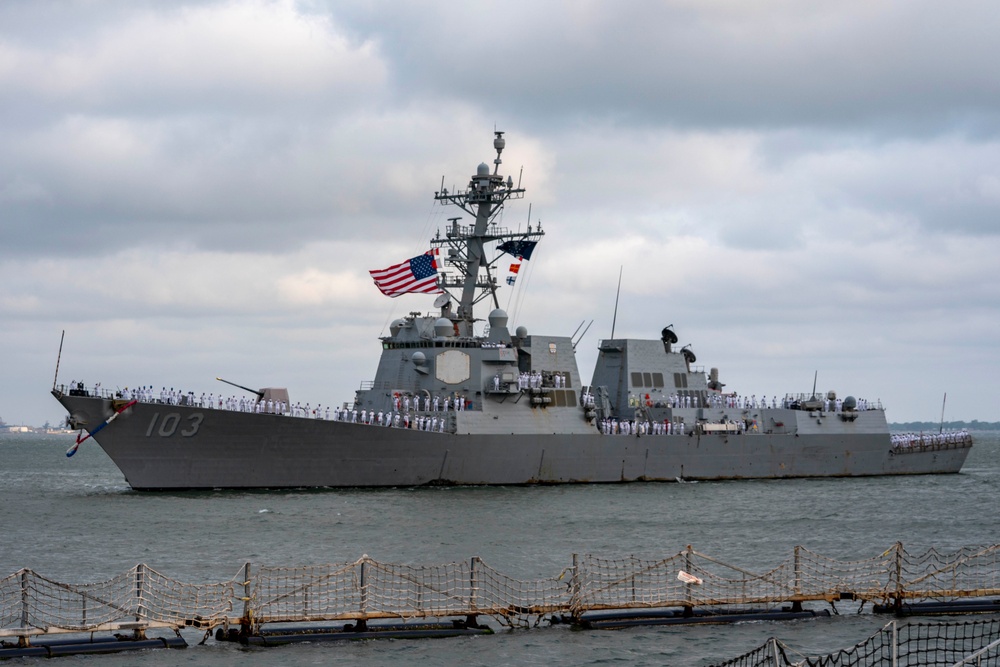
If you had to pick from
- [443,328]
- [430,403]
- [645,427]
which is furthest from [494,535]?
[645,427]

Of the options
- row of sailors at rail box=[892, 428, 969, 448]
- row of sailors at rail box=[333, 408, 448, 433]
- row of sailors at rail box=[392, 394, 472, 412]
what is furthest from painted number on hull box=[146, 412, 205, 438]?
row of sailors at rail box=[892, 428, 969, 448]

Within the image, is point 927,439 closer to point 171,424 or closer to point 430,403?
point 430,403

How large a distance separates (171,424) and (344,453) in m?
5.03

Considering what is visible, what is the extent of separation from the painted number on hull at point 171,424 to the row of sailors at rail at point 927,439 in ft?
98.9

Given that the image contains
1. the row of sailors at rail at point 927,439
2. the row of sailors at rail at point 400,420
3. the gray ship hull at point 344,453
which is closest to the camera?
the gray ship hull at point 344,453

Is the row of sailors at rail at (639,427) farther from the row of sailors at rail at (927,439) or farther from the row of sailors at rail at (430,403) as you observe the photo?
the row of sailors at rail at (927,439)

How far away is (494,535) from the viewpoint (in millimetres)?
27000

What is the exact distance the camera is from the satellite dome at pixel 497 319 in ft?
131

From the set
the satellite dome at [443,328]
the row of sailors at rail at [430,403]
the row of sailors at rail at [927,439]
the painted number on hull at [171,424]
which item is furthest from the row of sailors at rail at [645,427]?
the painted number on hull at [171,424]

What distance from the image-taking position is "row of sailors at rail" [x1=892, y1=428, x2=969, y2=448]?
5112 centimetres

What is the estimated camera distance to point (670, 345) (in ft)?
152

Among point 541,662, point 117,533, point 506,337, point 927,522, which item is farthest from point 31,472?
point 541,662

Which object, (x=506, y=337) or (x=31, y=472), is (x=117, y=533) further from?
(x=31, y=472)

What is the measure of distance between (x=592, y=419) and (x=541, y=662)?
2467 cm
